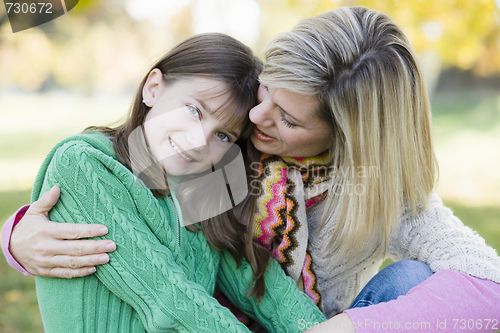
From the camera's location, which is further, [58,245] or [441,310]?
[441,310]

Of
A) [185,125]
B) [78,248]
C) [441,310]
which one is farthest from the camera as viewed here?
[185,125]

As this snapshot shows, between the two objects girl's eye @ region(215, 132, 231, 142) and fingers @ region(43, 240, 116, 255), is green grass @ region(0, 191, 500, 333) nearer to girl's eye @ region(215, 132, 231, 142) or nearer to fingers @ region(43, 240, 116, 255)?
fingers @ region(43, 240, 116, 255)

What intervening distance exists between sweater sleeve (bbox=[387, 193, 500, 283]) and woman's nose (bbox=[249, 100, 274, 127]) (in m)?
0.68

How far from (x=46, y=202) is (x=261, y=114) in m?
0.78

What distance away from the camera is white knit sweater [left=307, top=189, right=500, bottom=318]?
4.99 feet

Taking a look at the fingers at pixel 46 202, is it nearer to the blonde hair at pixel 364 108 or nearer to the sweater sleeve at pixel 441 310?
the blonde hair at pixel 364 108

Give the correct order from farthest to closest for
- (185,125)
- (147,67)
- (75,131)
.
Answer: (75,131) < (147,67) < (185,125)

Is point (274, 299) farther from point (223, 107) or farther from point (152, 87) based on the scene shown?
point (152, 87)

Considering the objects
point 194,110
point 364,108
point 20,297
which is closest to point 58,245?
point 194,110

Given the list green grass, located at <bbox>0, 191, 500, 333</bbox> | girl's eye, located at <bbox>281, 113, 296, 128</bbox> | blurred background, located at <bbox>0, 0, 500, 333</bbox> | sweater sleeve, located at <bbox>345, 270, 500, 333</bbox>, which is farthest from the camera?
blurred background, located at <bbox>0, 0, 500, 333</bbox>

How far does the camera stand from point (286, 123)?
63.6 inches

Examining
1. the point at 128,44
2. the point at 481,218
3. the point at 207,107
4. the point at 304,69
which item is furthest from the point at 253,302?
the point at 128,44

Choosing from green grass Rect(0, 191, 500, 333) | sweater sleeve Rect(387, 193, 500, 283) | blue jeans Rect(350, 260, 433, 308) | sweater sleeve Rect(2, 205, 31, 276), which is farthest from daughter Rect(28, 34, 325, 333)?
green grass Rect(0, 191, 500, 333)

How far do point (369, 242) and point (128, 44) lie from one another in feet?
54.7
